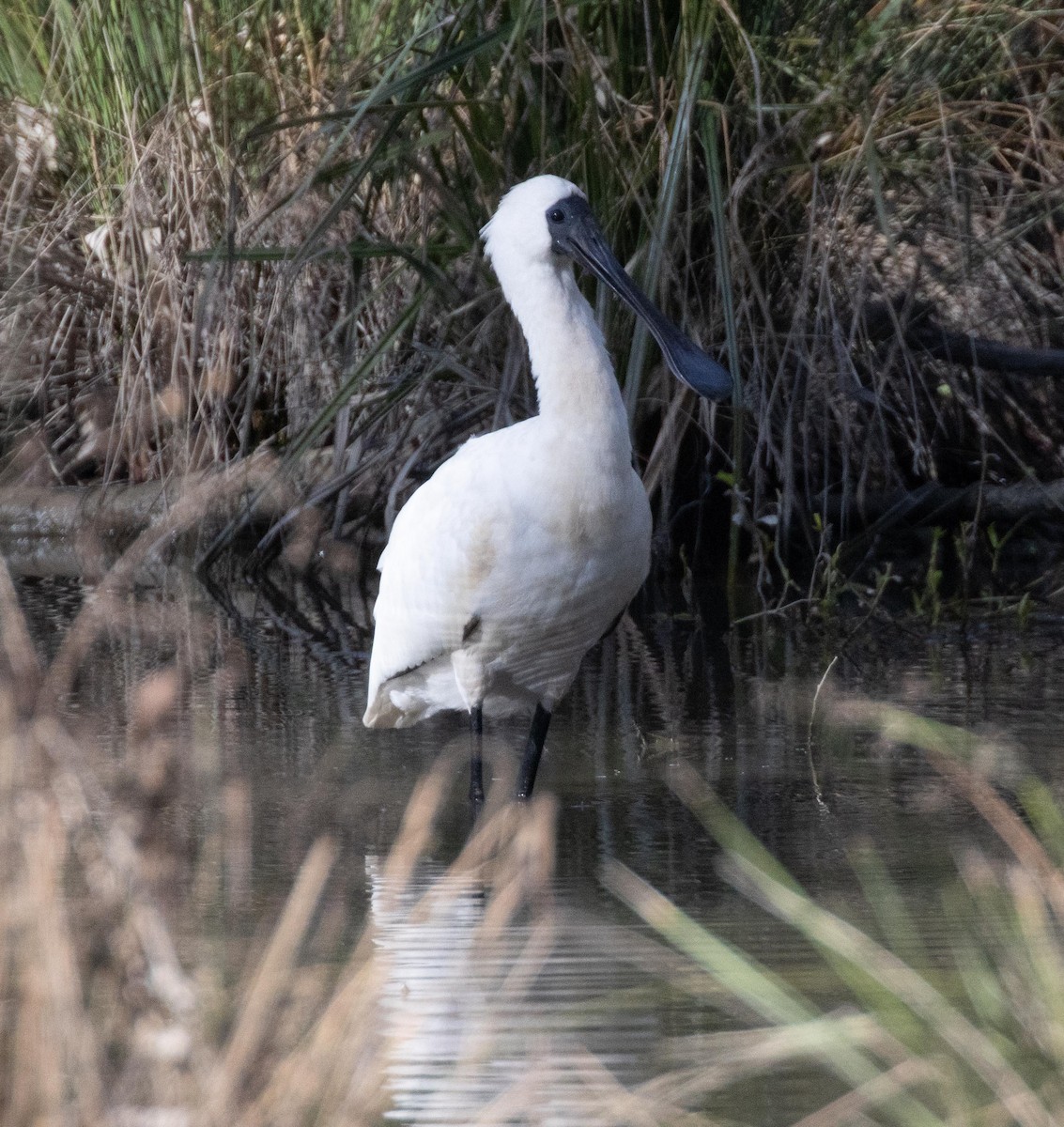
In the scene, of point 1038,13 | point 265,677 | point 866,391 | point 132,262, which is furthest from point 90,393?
point 1038,13

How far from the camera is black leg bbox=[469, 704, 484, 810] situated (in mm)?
4695

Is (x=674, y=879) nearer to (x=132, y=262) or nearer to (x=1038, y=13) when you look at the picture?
(x=1038, y=13)

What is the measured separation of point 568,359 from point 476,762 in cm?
105

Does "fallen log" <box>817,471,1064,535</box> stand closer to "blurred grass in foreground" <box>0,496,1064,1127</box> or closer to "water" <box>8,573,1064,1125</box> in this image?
"water" <box>8,573,1064,1125</box>

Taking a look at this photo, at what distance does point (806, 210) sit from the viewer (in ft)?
22.5

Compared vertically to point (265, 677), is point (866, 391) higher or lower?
higher

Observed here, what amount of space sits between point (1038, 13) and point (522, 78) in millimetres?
1681

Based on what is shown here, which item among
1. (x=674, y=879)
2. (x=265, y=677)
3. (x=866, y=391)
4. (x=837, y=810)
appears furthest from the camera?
(x=866, y=391)

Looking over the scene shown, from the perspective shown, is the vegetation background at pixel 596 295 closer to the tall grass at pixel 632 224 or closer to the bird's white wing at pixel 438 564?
the tall grass at pixel 632 224

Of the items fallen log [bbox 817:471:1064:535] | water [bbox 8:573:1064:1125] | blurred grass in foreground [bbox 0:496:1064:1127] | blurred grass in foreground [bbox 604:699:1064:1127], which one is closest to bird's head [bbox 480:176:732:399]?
water [bbox 8:573:1064:1125]

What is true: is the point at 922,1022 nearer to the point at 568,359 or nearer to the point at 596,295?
the point at 568,359

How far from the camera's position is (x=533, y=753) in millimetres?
4703

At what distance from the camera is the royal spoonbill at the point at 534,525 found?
4246 mm

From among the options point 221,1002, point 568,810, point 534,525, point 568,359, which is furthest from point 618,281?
point 221,1002
